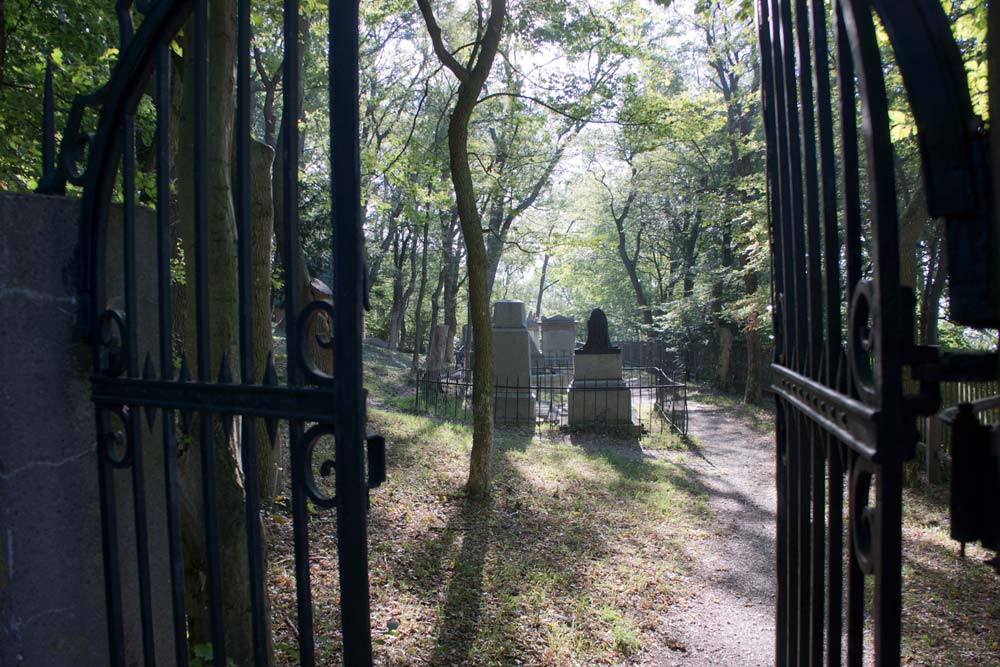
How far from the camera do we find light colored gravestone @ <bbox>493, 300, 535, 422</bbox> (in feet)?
46.4

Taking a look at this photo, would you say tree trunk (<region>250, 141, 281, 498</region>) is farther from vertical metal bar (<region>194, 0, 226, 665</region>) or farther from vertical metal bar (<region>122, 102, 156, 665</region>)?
vertical metal bar (<region>194, 0, 226, 665</region>)

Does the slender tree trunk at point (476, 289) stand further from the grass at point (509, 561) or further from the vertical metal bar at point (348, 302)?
the vertical metal bar at point (348, 302)

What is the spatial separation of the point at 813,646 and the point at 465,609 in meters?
4.07

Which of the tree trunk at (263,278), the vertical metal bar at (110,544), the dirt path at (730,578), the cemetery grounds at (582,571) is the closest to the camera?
the vertical metal bar at (110,544)

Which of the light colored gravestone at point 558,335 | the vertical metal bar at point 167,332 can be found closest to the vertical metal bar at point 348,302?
the vertical metal bar at point 167,332

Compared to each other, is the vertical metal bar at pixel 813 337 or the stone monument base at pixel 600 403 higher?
the vertical metal bar at pixel 813 337

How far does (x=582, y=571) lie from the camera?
6.28 meters

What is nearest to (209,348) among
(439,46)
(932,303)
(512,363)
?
(439,46)

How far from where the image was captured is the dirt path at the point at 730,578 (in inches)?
196

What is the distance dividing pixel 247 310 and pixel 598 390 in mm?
12310

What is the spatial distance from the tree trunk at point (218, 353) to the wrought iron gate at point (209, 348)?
880 millimetres

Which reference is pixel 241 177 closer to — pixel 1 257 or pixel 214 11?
pixel 1 257

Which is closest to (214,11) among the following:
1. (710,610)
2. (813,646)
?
(813,646)

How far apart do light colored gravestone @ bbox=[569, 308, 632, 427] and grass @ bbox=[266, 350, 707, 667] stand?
2967mm
